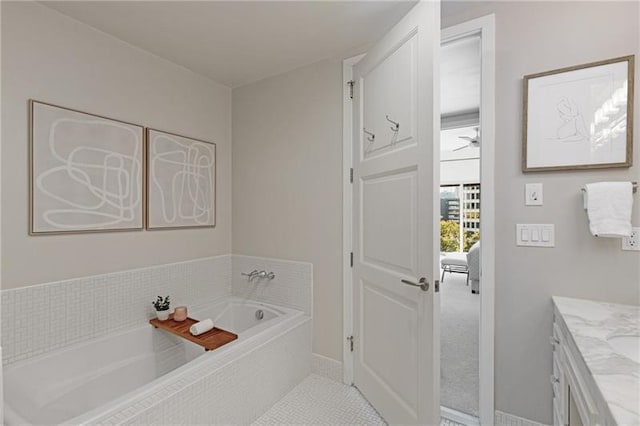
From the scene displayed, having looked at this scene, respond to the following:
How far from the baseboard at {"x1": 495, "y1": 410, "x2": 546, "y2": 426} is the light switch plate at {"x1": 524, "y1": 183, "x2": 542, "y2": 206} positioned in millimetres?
1154

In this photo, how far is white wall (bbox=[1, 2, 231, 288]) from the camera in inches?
65.3

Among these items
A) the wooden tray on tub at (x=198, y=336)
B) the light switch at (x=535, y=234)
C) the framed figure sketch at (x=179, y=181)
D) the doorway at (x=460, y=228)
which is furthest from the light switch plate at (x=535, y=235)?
the framed figure sketch at (x=179, y=181)

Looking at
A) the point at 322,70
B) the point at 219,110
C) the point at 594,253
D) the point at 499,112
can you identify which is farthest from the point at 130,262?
the point at 594,253

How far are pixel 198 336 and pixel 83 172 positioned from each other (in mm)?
1249

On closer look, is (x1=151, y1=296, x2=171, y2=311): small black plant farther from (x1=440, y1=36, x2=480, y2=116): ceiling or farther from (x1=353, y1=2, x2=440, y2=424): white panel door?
(x1=440, y1=36, x2=480, y2=116): ceiling

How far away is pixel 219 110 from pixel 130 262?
1.51 m

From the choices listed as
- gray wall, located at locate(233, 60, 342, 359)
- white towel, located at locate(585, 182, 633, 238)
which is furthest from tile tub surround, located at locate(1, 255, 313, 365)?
white towel, located at locate(585, 182, 633, 238)

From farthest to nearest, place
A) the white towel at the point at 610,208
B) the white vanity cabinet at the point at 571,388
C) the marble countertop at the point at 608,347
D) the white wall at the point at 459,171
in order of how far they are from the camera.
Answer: the white wall at the point at 459,171
the white towel at the point at 610,208
the white vanity cabinet at the point at 571,388
the marble countertop at the point at 608,347

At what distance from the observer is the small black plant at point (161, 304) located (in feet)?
7.32

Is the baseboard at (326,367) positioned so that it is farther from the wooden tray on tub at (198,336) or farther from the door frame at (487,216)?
the door frame at (487,216)

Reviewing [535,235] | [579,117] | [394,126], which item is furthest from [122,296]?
[579,117]

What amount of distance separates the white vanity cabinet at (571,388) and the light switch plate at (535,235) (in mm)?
359

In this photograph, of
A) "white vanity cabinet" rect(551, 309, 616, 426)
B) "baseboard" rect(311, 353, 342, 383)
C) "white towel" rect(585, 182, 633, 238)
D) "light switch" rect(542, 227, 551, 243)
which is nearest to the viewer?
"white vanity cabinet" rect(551, 309, 616, 426)

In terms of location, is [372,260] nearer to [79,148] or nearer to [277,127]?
[277,127]
